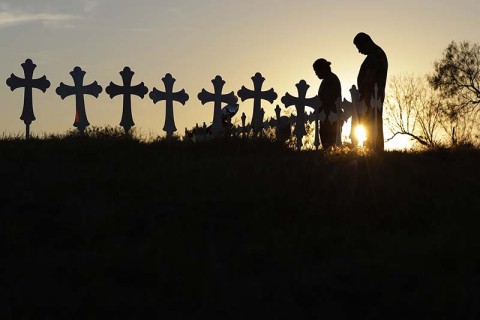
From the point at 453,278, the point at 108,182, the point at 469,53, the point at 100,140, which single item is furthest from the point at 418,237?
the point at 469,53

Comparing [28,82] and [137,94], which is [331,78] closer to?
[137,94]

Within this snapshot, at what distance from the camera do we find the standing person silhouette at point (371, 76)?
23.0 m

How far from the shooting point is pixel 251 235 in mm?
12414

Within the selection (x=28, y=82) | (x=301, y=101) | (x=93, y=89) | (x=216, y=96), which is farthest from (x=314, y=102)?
(x=28, y=82)

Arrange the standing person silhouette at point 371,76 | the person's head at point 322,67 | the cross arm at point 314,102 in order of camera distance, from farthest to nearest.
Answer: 1. the cross arm at point 314,102
2. the person's head at point 322,67
3. the standing person silhouette at point 371,76

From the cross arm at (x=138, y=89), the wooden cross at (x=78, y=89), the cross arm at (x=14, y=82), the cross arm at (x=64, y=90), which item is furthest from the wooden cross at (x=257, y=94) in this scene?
the cross arm at (x=14, y=82)

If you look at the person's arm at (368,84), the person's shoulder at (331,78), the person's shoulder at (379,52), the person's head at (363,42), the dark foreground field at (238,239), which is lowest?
the dark foreground field at (238,239)

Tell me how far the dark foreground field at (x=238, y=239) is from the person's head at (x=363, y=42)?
6.34 metres

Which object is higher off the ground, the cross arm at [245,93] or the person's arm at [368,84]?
the cross arm at [245,93]

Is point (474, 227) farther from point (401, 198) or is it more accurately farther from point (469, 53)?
point (469, 53)

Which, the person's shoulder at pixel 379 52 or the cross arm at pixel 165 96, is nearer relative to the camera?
the person's shoulder at pixel 379 52

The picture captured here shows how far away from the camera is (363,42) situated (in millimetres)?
23172

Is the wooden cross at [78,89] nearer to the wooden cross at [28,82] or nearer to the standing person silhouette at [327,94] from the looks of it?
the wooden cross at [28,82]

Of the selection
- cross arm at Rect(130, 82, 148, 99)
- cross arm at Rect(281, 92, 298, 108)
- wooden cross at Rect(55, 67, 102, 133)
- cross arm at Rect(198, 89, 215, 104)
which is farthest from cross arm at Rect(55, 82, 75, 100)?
cross arm at Rect(281, 92, 298, 108)
